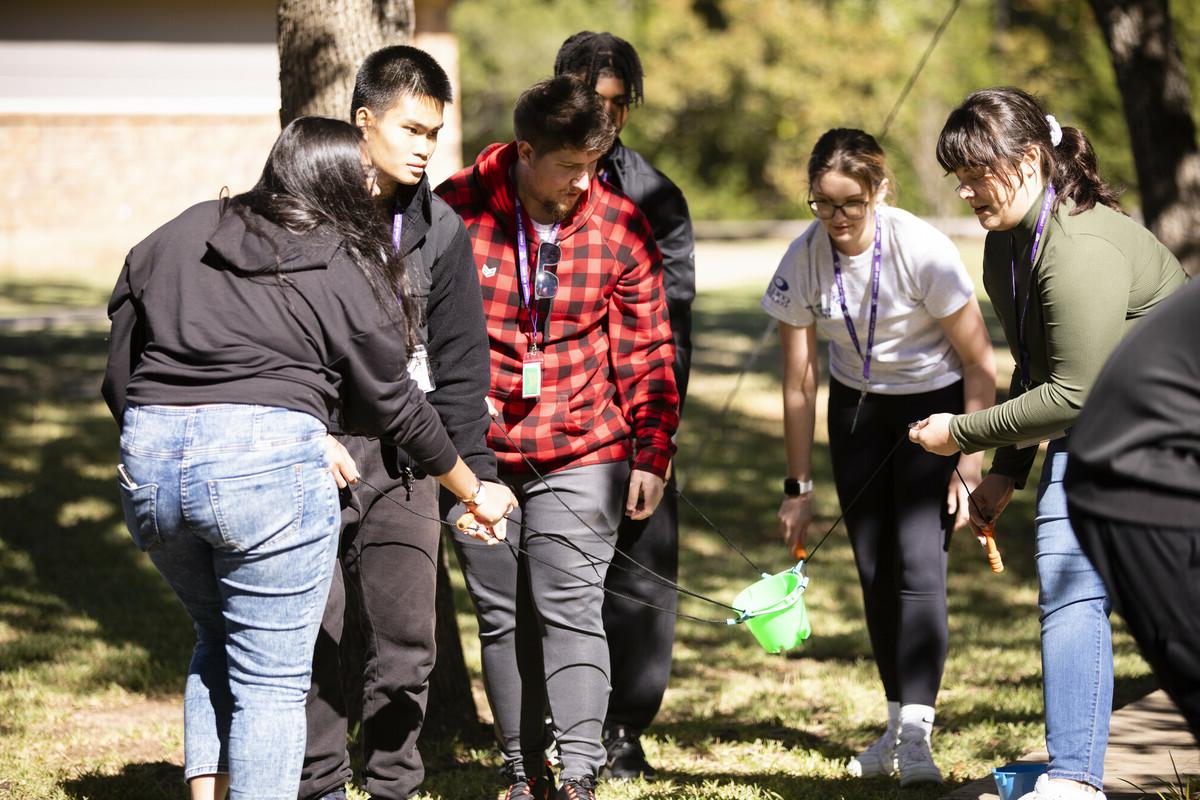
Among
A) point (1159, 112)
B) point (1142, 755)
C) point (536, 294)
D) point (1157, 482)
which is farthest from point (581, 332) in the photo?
point (1159, 112)

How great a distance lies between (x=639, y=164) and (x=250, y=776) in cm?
233

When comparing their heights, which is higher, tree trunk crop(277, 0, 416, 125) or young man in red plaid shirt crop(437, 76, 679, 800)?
tree trunk crop(277, 0, 416, 125)

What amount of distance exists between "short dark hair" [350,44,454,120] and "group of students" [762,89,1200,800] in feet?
3.83

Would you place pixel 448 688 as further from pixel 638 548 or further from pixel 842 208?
pixel 842 208

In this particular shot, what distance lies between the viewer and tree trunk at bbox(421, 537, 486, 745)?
14.8 ft

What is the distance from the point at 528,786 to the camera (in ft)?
12.3

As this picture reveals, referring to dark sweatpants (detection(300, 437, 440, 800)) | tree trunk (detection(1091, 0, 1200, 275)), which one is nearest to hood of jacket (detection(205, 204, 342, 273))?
dark sweatpants (detection(300, 437, 440, 800))

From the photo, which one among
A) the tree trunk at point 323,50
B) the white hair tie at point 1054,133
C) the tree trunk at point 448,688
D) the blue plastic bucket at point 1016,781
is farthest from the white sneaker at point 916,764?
the tree trunk at point 323,50

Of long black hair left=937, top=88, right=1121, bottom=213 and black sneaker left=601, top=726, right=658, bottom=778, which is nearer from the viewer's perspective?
long black hair left=937, top=88, right=1121, bottom=213

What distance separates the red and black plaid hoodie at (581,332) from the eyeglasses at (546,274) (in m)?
0.02

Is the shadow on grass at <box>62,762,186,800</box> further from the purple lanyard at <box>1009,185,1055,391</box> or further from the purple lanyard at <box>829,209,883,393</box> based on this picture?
the purple lanyard at <box>1009,185,1055,391</box>

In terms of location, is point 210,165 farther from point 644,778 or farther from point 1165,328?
point 1165,328

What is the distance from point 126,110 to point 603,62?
20.2 m

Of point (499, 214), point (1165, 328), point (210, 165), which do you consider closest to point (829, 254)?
point (499, 214)
